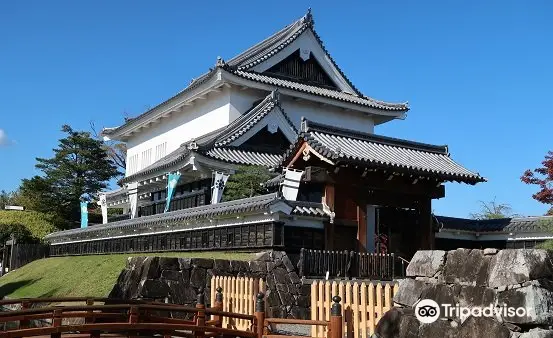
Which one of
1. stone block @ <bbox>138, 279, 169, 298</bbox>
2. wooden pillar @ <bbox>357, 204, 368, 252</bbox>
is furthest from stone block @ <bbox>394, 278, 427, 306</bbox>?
wooden pillar @ <bbox>357, 204, 368, 252</bbox>

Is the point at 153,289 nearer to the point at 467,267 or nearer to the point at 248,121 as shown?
the point at 467,267

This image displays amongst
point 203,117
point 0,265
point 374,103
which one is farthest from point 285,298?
point 0,265

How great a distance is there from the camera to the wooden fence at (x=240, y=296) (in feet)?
40.0

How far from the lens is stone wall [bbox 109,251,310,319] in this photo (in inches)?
562

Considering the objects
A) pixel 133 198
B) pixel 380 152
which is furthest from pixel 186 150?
pixel 380 152

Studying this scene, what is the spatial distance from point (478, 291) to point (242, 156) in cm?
1961

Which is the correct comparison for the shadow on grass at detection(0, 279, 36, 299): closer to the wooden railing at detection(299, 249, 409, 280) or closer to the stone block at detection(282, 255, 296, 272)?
the stone block at detection(282, 255, 296, 272)

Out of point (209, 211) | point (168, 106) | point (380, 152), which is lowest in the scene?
point (209, 211)

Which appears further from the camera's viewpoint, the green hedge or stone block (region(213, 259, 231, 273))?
the green hedge

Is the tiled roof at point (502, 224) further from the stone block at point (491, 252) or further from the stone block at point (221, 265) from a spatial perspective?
the stone block at point (491, 252)

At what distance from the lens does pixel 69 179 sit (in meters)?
45.1

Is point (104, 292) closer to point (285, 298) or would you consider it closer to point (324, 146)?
point (285, 298)

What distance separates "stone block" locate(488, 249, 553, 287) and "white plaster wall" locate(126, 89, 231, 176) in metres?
23.4

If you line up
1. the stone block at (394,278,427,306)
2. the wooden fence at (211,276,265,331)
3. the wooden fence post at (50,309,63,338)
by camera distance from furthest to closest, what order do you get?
the wooden fence at (211,276,265,331) → the wooden fence post at (50,309,63,338) → the stone block at (394,278,427,306)
